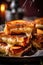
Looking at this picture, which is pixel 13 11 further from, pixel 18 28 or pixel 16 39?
pixel 16 39

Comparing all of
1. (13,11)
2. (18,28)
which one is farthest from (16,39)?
(13,11)

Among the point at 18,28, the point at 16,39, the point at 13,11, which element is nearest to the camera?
the point at 16,39

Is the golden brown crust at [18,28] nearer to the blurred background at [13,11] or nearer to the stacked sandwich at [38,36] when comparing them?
the stacked sandwich at [38,36]

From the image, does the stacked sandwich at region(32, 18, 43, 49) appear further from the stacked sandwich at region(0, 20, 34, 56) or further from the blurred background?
the blurred background

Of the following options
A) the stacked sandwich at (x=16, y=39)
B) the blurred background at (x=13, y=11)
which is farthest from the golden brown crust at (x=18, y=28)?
the blurred background at (x=13, y=11)

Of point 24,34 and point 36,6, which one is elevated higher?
point 36,6
